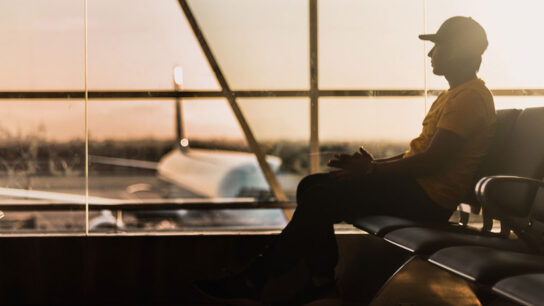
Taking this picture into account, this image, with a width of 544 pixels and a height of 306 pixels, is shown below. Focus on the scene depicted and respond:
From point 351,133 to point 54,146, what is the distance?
150cm

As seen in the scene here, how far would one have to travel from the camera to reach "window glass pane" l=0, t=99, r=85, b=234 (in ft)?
10.4

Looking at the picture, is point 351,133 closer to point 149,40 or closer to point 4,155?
point 149,40

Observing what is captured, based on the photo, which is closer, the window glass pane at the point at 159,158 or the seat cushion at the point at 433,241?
the seat cushion at the point at 433,241

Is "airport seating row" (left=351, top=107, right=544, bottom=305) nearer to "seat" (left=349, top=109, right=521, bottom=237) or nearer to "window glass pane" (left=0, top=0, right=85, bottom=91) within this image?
"seat" (left=349, top=109, right=521, bottom=237)

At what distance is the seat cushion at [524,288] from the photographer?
1.25 meters

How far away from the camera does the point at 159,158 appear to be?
3.29m

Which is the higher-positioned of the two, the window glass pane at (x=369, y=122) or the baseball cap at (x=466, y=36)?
the baseball cap at (x=466, y=36)

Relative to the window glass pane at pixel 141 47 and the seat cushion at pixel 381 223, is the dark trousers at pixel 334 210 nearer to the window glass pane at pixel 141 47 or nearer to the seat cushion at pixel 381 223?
the seat cushion at pixel 381 223

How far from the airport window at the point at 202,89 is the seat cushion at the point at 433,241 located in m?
1.25

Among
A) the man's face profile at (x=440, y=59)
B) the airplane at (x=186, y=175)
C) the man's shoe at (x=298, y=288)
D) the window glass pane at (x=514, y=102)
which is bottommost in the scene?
the man's shoe at (x=298, y=288)

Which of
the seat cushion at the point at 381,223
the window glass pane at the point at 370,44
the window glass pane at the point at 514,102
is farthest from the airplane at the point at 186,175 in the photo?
the window glass pane at the point at 514,102

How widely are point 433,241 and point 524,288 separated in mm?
515

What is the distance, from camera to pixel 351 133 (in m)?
3.26

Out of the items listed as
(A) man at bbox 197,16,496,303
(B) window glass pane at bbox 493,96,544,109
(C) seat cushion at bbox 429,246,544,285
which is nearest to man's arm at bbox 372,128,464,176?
(A) man at bbox 197,16,496,303
